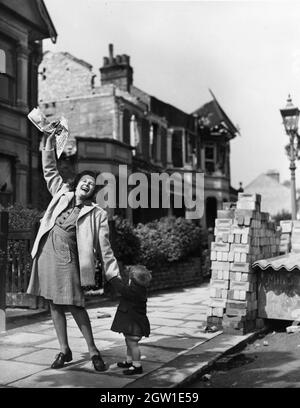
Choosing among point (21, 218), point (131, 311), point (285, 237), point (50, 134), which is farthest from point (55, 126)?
point (285, 237)

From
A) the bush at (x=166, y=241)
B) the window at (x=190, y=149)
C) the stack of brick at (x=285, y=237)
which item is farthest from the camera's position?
the window at (x=190, y=149)

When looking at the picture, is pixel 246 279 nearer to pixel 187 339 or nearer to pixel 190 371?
pixel 187 339

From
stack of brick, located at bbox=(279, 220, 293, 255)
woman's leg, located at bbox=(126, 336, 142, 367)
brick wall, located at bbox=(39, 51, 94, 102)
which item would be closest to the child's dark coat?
woman's leg, located at bbox=(126, 336, 142, 367)

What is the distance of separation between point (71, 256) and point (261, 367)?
238 centimetres

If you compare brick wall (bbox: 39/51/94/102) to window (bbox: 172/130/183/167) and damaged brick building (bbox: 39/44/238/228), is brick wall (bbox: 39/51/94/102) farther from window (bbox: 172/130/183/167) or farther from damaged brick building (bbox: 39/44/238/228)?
window (bbox: 172/130/183/167)

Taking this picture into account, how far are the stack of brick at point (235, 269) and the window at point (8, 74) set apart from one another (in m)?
8.49

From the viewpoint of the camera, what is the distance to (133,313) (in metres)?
4.61

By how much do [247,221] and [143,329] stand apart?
9.45 feet

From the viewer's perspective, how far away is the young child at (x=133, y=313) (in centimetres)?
455

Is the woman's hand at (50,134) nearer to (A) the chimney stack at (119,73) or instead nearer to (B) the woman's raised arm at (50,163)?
(B) the woman's raised arm at (50,163)

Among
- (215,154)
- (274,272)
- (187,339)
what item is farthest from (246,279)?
(215,154)

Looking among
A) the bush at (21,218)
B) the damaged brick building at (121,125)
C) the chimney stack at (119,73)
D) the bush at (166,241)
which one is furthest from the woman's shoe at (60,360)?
the chimney stack at (119,73)

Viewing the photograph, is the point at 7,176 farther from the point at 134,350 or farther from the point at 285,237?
the point at 134,350
